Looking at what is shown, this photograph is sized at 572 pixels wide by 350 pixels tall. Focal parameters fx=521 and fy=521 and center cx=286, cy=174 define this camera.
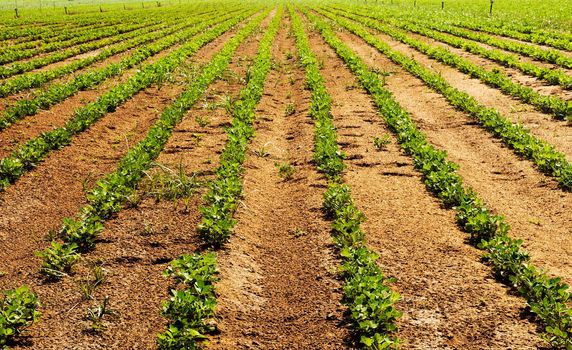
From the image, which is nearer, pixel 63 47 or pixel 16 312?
pixel 16 312

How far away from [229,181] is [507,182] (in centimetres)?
516

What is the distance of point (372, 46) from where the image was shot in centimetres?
2598

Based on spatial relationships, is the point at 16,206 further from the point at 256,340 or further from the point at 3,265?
the point at 256,340

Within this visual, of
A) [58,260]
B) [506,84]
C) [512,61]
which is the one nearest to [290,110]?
[506,84]

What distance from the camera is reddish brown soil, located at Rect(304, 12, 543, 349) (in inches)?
216

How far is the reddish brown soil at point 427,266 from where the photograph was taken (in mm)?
5480

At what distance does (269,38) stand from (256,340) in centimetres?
2493

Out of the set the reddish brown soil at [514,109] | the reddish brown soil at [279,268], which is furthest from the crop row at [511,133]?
the reddish brown soil at [279,268]

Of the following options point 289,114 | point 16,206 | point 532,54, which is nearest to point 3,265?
point 16,206

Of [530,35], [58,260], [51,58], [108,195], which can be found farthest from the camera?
[530,35]

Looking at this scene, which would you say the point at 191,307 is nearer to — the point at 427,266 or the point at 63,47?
the point at 427,266

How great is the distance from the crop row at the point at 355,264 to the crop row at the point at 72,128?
5.55 meters

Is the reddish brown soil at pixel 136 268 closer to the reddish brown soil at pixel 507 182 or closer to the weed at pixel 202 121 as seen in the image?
the weed at pixel 202 121

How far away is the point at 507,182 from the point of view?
970 centimetres
